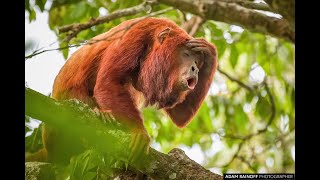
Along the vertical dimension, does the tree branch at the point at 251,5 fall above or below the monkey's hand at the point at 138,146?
above

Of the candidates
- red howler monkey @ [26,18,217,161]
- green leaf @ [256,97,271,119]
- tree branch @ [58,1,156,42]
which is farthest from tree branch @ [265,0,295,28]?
tree branch @ [58,1,156,42]

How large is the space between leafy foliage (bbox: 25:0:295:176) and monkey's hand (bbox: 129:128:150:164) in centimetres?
34

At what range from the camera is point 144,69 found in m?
2.67

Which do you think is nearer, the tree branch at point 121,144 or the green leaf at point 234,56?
the tree branch at point 121,144

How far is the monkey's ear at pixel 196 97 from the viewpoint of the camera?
2.71 metres

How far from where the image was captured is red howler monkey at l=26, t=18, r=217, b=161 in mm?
2625

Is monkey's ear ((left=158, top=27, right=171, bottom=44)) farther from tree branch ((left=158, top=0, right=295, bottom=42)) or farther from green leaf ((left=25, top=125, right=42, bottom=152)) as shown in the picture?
green leaf ((left=25, top=125, right=42, bottom=152))

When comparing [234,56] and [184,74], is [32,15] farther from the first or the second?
[234,56]

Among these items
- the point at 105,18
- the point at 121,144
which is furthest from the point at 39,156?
the point at 105,18

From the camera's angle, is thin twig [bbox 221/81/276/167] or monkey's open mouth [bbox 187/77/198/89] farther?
thin twig [bbox 221/81/276/167]

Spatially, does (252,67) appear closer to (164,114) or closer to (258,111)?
(258,111)

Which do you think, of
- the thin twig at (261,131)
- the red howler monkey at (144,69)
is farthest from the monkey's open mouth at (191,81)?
the thin twig at (261,131)

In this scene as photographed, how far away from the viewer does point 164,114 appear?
2.76 meters

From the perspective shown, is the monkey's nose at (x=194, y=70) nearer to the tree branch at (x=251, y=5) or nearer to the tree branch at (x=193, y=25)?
the tree branch at (x=193, y=25)
